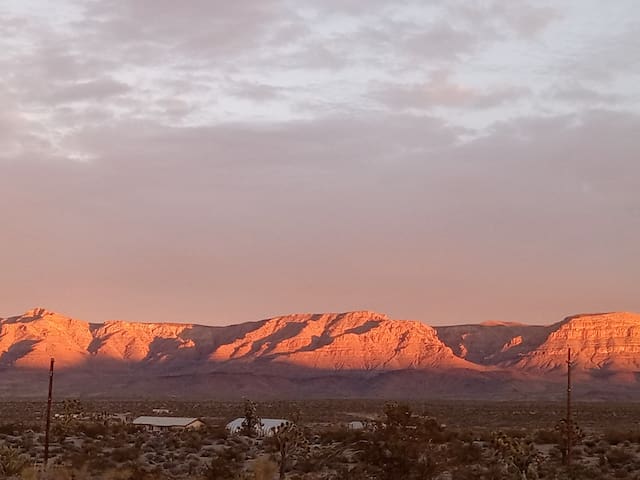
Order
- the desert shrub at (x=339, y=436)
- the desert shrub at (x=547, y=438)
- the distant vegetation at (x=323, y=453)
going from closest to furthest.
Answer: the distant vegetation at (x=323, y=453) → the desert shrub at (x=547, y=438) → the desert shrub at (x=339, y=436)

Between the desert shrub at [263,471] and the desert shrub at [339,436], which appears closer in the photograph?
the desert shrub at [263,471]

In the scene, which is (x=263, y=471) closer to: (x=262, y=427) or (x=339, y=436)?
(x=339, y=436)

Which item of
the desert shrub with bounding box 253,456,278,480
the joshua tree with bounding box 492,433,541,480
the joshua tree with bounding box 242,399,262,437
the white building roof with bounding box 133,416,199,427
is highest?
the joshua tree with bounding box 492,433,541,480

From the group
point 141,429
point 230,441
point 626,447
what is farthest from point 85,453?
point 626,447

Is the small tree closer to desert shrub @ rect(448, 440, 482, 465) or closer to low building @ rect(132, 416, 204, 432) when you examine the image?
desert shrub @ rect(448, 440, 482, 465)

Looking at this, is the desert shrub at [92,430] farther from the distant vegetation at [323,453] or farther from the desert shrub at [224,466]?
the desert shrub at [224,466]

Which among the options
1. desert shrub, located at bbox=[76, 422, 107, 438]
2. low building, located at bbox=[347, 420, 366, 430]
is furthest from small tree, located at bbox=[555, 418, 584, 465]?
desert shrub, located at bbox=[76, 422, 107, 438]

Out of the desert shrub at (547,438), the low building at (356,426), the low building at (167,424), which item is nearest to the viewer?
the desert shrub at (547,438)

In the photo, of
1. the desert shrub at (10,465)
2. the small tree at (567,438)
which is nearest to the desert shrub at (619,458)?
the small tree at (567,438)

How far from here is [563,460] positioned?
42.2 m

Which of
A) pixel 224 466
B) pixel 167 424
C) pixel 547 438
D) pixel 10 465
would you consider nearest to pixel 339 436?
pixel 547 438

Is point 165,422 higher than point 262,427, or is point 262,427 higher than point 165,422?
point 262,427

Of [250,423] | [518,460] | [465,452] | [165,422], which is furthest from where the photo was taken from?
[165,422]

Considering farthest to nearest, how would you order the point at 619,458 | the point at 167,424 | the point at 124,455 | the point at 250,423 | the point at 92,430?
the point at 167,424 < the point at 250,423 < the point at 92,430 < the point at 124,455 < the point at 619,458
